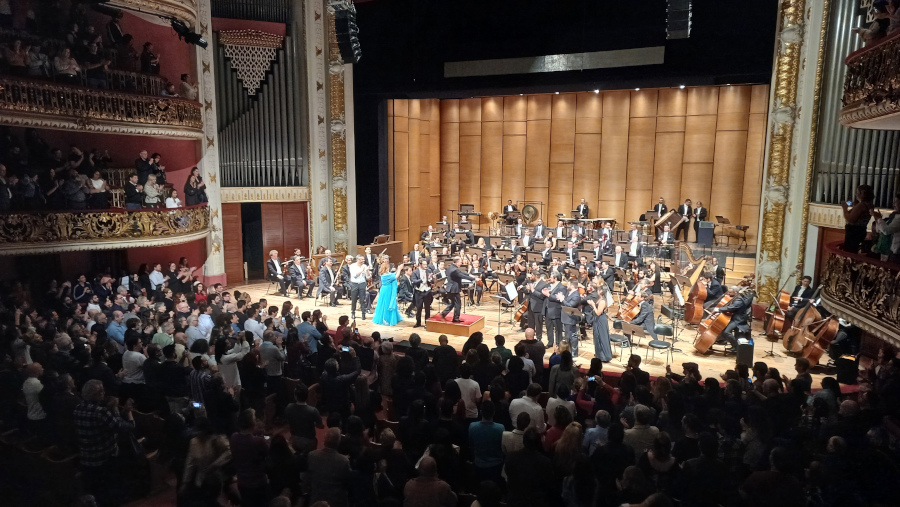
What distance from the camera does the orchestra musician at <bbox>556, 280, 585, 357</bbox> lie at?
36.0ft

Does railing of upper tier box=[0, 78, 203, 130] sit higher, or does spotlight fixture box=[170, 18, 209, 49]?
spotlight fixture box=[170, 18, 209, 49]

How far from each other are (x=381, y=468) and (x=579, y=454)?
1.58m

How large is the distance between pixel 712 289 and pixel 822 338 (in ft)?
7.63

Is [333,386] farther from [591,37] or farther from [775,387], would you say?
[591,37]

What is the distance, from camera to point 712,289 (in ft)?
40.1

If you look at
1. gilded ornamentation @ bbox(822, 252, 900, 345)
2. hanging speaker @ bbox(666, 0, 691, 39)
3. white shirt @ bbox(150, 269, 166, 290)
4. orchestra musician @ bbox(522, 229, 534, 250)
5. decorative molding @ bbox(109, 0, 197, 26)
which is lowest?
white shirt @ bbox(150, 269, 166, 290)

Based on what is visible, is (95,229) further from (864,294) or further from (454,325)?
(864,294)

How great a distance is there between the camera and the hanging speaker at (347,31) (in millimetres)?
13242

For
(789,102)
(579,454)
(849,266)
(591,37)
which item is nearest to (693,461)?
(579,454)

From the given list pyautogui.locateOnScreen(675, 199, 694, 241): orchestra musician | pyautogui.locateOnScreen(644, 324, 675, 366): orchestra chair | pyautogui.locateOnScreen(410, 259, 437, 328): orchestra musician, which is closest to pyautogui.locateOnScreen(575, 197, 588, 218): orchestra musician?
pyautogui.locateOnScreen(675, 199, 694, 241): orchestra musician

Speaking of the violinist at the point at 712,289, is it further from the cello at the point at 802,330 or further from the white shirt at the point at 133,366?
the white shirt at the point at 133,366

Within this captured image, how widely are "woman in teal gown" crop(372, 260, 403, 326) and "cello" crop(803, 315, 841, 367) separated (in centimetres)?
781

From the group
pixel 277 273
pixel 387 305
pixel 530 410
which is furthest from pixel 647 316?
pixel 277 273

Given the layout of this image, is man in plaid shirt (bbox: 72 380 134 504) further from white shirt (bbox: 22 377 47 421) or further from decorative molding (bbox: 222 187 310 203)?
decorative molding (bbox: 222 187 310 203)
